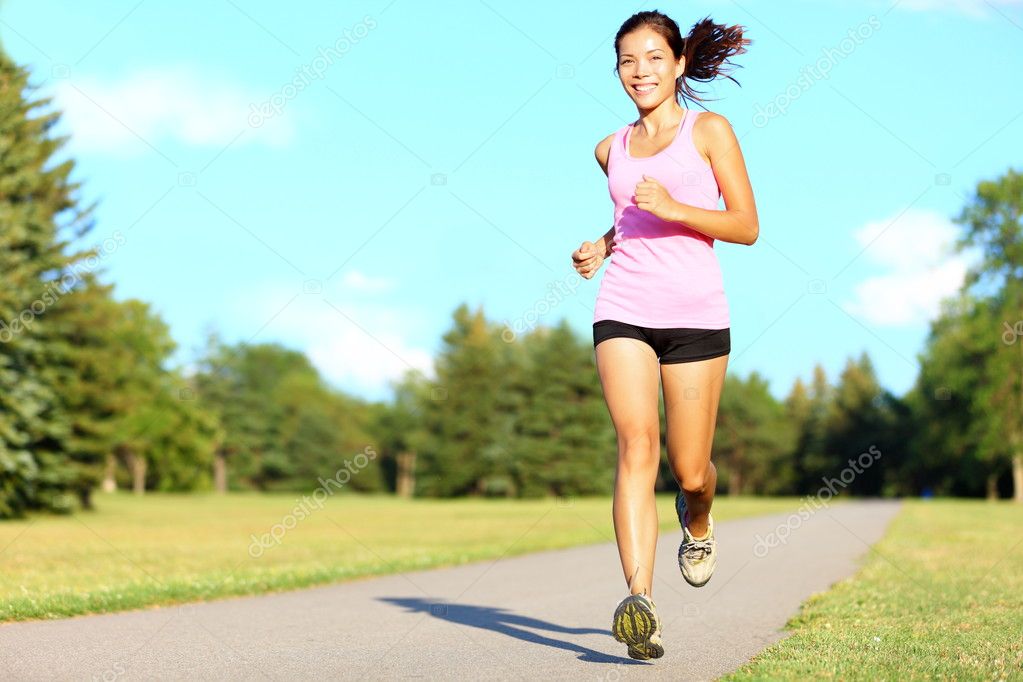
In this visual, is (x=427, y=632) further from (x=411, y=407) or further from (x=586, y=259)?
(x=411, y=407)

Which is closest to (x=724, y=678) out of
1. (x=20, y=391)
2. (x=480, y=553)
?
(x=480, y=553)

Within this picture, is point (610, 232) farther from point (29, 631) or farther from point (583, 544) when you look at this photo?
point (583, 544)

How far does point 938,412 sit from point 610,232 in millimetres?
51929

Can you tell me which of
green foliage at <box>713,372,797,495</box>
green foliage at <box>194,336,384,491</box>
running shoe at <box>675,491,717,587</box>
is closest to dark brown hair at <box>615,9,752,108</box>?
running shoe at <box>675,491,717,587</box>

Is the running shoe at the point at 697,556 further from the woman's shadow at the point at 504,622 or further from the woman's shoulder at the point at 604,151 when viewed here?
the woman's shoulder at the point at 604,151

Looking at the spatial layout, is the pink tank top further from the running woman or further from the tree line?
the tree line

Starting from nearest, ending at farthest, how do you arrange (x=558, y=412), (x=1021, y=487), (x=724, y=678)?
1. (x=724, y=678)
2. (x=1021, y=487)
3. (x=558, y=412)

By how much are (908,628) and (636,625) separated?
244 centimetres

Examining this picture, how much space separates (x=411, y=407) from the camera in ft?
306

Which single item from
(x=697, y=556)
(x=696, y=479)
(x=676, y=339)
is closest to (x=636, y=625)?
(x=696, y=479)

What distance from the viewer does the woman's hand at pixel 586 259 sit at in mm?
4879

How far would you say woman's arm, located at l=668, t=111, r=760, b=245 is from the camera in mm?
4637

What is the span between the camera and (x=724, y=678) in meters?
4.23

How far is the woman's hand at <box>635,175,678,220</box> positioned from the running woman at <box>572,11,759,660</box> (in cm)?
4
